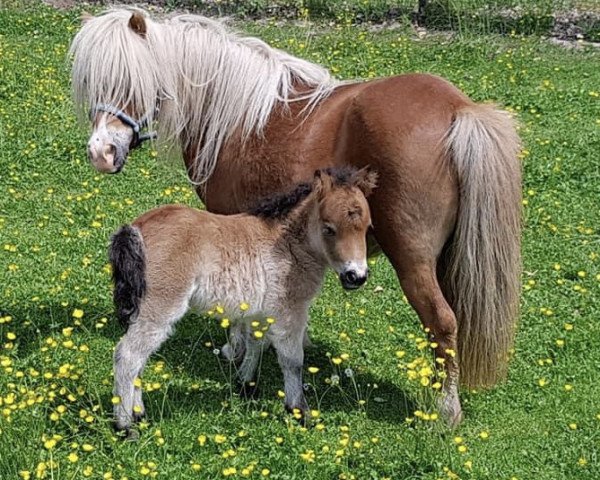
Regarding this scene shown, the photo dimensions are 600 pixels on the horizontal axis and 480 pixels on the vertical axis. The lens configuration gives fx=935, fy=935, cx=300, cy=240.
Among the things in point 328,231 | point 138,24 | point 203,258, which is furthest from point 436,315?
point 138,24

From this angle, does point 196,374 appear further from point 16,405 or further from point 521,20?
point 521,20

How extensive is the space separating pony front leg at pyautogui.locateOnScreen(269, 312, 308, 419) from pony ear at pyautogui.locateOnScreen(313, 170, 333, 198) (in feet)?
2.31

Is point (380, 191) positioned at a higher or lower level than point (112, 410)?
higher

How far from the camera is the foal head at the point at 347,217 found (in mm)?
4703

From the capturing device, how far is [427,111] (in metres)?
5.00

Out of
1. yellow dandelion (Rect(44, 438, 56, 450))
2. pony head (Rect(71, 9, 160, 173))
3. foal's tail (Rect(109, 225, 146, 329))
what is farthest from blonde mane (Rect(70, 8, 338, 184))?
yellow dandelion (Rect(44, 438, 56, 450))

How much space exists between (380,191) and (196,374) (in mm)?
1678

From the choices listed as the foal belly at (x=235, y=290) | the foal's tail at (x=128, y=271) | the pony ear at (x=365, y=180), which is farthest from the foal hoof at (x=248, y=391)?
the pony ear at (x=365, y=180)

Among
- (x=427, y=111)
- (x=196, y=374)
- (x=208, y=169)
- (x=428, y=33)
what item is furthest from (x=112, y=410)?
(x=428, y=33)

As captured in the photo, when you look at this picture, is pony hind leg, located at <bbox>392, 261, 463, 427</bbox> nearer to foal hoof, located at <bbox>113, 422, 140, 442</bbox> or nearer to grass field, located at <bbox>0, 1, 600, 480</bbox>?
grass field, located at <bbox>0, 1, 600, 480</bbox>

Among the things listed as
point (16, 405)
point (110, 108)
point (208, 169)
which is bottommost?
point (16, 405)

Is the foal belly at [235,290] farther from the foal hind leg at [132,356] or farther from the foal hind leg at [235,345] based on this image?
the foal hind leg at [235,345]

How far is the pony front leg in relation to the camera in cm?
503

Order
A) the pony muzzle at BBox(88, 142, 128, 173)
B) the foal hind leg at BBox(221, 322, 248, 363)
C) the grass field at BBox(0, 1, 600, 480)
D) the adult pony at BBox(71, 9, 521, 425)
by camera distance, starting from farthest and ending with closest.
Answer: the foal hind leg at BBox(221, 322, 248, 363)
the pony muzzle at BBox(88, 142, 128, 173)
the adult pony at BBox(71, 9, 521, 425)
the grass field at BBox(0, 1, 600, 480)
